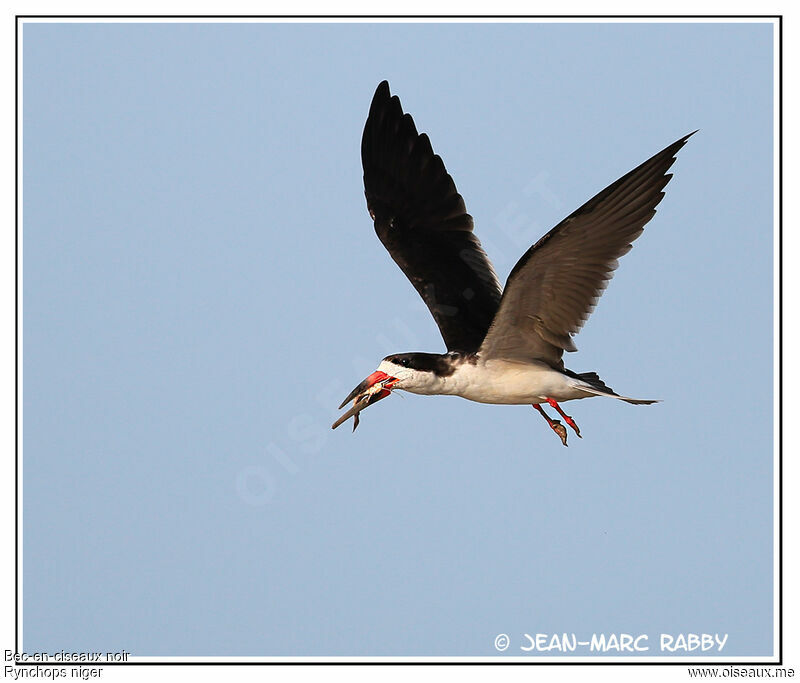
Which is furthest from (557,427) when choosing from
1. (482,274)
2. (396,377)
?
(482,274)

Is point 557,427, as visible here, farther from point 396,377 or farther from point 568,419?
point 396,377

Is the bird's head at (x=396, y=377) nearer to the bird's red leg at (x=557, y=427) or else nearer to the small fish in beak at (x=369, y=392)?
the small fish in beak at (x=369, y=392)

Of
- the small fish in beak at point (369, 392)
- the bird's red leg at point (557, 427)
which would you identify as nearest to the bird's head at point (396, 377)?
the small fish in beak at point (369, 392)

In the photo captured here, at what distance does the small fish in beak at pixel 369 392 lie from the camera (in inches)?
328

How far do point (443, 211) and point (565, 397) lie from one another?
2.54 metres

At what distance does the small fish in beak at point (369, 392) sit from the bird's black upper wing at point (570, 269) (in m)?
0.77

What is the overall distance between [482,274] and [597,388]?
73.2 inches

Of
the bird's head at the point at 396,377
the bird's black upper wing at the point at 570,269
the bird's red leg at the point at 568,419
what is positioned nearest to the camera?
the bird's black upper wing at the point at 570,269

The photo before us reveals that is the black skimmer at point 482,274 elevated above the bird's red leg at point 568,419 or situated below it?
above

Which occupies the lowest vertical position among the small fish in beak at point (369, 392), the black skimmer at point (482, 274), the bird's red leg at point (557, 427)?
the bird's red leg at point (557, 427)

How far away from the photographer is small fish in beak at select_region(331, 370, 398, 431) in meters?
8.34

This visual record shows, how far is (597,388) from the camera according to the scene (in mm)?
8453
